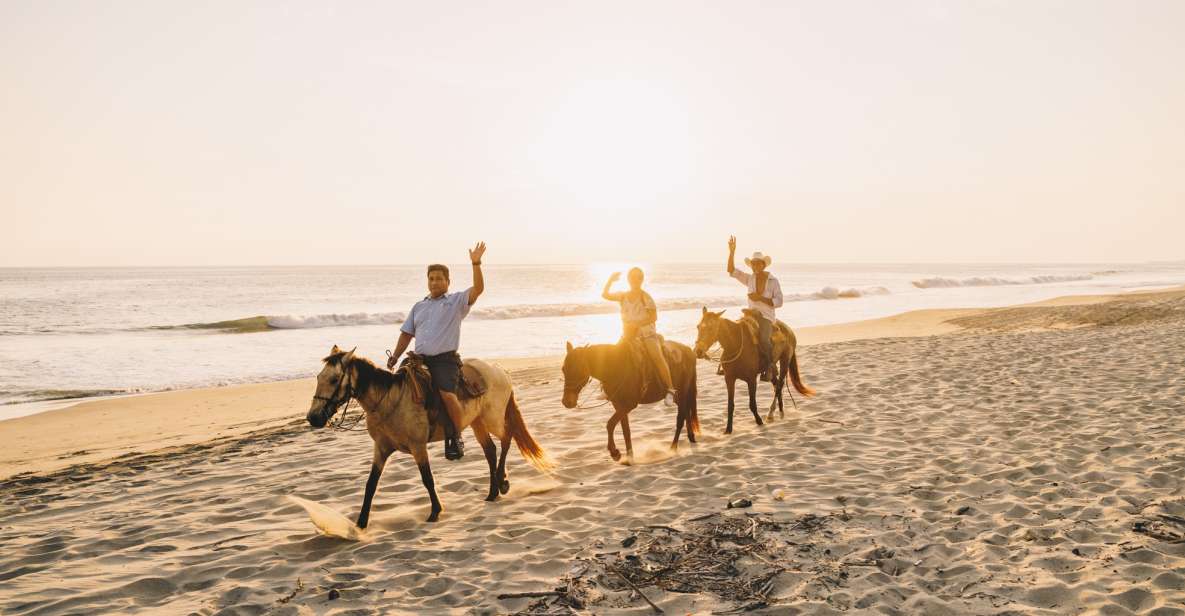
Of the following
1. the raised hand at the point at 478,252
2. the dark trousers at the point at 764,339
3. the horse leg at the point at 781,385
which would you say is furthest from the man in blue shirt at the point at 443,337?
the horse leg at the point at 781,385

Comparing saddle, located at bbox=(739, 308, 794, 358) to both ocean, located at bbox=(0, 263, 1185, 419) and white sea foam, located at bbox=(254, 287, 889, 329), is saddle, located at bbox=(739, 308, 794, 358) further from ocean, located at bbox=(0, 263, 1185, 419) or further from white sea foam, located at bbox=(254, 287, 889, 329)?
white sea foam, located at bbox=(254, 287, 889, 329)

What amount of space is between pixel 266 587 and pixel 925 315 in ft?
113

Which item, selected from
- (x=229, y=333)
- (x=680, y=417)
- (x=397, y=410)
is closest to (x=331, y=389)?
(x=397, y=410)

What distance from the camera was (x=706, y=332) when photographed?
9125 millimetres

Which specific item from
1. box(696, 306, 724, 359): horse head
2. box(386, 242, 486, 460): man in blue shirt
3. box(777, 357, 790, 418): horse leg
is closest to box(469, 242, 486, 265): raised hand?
box(386, 242, 486, 460): man in blue shirt

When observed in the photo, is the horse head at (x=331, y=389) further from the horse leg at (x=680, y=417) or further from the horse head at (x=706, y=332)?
the horse head at (x=706, y=332)

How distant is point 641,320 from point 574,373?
1159 mm

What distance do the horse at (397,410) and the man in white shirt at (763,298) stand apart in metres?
4.64

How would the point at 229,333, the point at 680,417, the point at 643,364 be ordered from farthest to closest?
1. the point at 229,333
2. the point at 680,417
3. the point at 643,364

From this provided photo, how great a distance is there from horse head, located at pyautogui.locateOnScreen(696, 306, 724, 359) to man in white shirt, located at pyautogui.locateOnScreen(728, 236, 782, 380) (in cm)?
96

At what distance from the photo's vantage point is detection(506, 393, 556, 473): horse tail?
23.6 feet

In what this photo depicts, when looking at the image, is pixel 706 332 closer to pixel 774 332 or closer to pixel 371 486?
pixel 774 332

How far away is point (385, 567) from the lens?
16.8 feet

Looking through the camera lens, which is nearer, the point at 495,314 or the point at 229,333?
the point at 229,333
